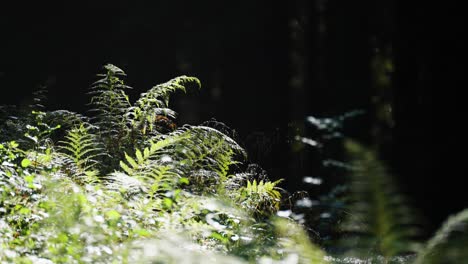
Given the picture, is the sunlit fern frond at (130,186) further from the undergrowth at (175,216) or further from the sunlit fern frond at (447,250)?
the sunlit fern frond at (447,250)

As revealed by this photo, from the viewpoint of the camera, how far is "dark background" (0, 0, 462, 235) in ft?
13.9

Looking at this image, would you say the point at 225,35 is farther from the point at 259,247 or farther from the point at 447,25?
the point at 259,247

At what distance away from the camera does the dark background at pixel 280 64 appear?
4.24 meters

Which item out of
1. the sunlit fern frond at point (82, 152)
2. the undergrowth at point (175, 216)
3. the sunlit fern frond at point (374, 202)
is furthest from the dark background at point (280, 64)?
the sunlit fern frond at point (374, 202)

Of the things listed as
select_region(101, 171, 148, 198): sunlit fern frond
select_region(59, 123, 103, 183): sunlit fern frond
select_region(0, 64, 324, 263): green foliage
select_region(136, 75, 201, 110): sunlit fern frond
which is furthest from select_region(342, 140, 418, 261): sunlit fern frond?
select_region(136, 75, 201, 110): sunlit fern frond

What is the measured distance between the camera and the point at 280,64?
6684 millimetres

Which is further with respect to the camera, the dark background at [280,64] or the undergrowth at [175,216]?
the dark background at [280,64]

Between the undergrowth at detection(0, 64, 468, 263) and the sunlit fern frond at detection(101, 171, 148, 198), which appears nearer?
the undergrowth at detection(0, 64, 468, 263)

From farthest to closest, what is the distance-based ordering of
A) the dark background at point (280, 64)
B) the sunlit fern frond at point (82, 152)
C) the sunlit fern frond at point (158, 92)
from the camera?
the sunlit fern frond at point (158, 92), the dark background at point (280, 64), the sunlit fern frond at point (82, 152)

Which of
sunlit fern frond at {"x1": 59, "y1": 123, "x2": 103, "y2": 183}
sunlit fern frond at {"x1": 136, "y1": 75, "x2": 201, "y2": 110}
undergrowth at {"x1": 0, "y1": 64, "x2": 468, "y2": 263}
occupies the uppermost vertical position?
sunlit fern frond at {"x1": 136, "y1": 75, "x2": 201, "y2": 110}

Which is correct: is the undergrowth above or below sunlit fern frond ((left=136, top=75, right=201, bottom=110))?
below

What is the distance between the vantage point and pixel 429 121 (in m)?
4.29

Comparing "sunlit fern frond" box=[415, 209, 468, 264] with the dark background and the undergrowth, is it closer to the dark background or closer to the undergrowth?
the undergrowth

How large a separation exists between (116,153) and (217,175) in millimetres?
909
